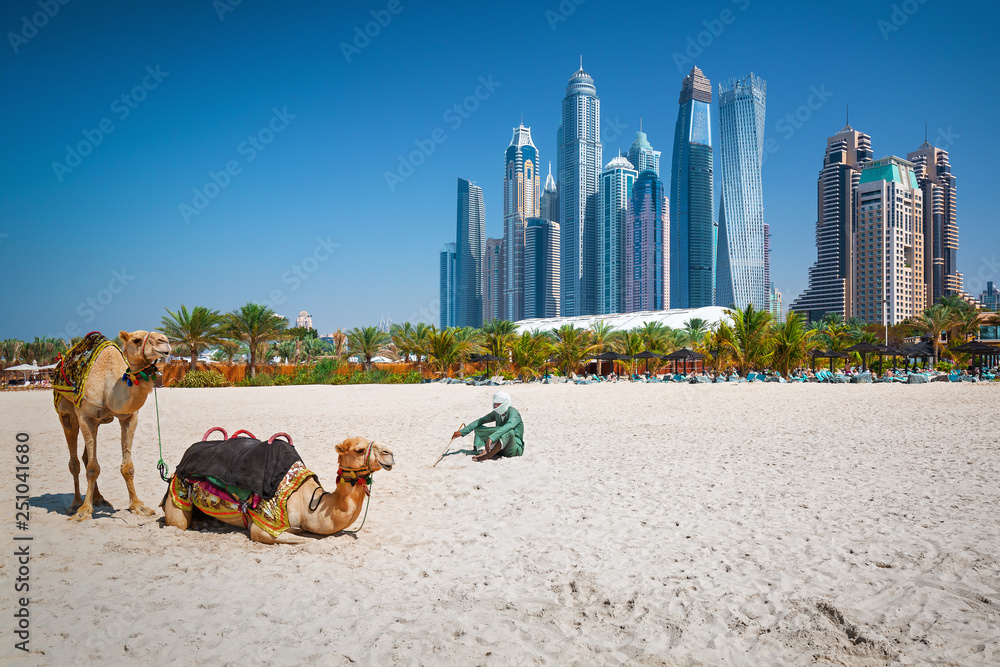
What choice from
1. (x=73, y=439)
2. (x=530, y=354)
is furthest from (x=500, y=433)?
(x=530, y=354)

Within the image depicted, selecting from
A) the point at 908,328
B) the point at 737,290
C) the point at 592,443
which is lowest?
the point at 592,443

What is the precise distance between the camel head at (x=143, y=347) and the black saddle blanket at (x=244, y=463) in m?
0.94

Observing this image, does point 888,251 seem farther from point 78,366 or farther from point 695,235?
point 78,366

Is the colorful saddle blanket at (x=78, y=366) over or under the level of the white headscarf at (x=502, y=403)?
over

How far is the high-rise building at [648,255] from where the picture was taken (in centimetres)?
19625

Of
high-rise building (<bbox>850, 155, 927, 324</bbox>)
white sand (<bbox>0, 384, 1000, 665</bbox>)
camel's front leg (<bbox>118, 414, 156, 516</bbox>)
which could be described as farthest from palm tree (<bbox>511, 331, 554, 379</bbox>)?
high-rise building (<bbox>850, 155, 927, 324</bbox>)

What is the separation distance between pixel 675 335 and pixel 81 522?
47.5m

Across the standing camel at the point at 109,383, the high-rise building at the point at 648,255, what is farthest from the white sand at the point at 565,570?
the high-rise building at the point at 648,255

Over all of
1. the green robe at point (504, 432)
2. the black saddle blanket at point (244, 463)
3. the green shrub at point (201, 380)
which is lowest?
the green shrub at point (201, 380)

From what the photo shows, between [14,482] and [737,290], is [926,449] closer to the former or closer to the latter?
[14,482]

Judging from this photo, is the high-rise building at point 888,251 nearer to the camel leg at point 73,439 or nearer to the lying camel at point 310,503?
the lying camel at point 310,503

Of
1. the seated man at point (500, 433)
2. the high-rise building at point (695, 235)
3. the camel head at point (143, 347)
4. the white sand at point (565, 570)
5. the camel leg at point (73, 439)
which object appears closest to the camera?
the white sand at point (565, 570)

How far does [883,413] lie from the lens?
14.3 m

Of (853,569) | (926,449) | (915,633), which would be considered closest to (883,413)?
(926,449)
